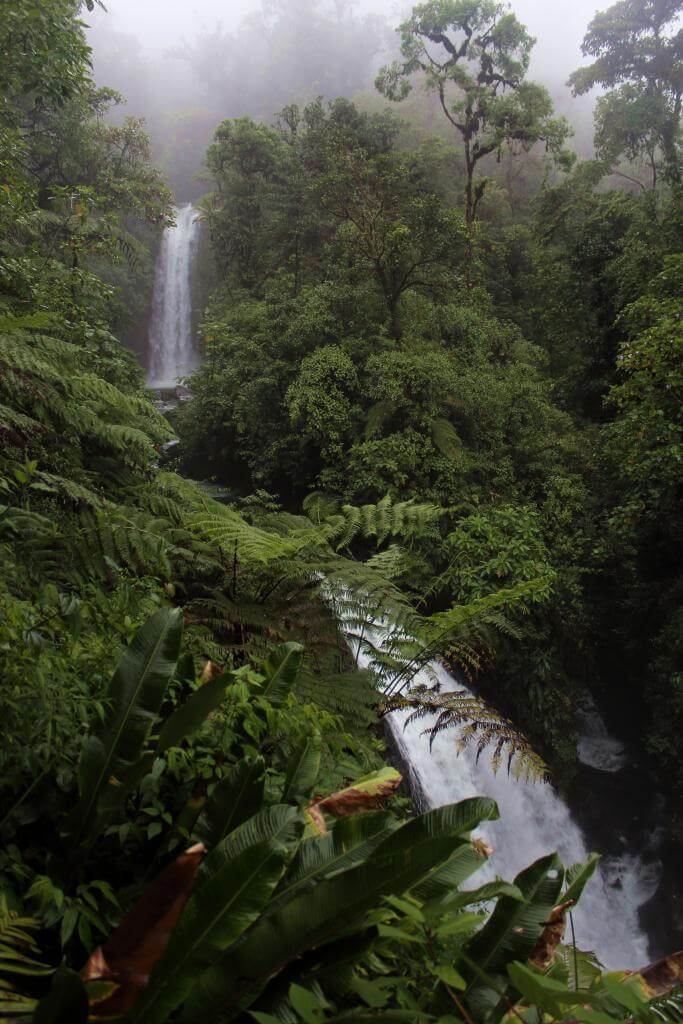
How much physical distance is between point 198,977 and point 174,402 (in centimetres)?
1689

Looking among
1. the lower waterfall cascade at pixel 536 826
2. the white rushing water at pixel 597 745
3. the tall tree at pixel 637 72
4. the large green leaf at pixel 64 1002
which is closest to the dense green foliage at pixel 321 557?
the large green leaf at pixel 64 1002

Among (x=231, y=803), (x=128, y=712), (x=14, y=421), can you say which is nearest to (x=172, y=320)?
(x=14, y=421)

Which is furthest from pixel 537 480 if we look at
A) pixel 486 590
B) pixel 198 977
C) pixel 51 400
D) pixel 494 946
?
pixel 198 977

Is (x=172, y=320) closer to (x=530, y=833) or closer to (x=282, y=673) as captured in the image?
(x=530, y=833)

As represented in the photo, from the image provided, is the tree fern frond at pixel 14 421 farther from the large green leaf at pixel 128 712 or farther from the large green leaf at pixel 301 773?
the large green leaf at pixel 301 773

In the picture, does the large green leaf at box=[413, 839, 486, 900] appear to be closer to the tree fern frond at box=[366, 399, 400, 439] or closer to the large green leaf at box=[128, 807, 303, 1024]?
the large green leaf at box=[128, 807, 303, 1024]

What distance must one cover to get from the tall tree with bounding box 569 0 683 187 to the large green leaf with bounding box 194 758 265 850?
18.9 m

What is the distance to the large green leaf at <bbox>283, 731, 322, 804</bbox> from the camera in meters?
1.72

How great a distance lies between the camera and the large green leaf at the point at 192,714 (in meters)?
1.62

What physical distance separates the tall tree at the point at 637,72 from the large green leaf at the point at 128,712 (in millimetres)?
18776

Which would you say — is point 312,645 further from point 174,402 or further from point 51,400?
point 174,402

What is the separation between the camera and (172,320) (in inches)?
875

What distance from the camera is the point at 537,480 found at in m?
8.69

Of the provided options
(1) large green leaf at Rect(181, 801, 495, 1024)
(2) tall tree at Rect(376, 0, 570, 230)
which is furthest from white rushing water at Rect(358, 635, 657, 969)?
(2) tall tree at Rect(376, 0, 570, 230)
